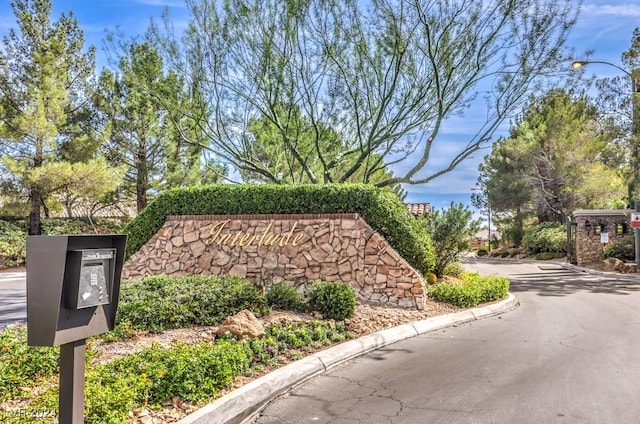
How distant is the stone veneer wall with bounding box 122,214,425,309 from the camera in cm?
942

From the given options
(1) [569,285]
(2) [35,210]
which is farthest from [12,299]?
(1) [569,285]

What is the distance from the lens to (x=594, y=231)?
21.7m

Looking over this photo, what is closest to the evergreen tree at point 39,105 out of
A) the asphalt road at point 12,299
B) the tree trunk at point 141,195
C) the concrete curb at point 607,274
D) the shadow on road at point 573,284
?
the tree trunk at point 141,195

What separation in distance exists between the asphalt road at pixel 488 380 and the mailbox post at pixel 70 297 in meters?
1.82

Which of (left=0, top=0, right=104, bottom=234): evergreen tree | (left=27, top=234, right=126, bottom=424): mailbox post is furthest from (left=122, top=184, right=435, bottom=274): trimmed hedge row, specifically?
(left=0, top=0, right=104, bottom=234): evergreen tree

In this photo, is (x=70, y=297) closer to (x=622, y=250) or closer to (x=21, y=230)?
(x=622, y=250)

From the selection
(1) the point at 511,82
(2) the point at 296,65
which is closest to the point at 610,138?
(1) the point at 511,82

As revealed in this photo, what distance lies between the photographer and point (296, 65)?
12.9m

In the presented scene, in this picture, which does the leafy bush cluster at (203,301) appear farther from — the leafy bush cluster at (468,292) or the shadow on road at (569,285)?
the shadow on road at (569,285)

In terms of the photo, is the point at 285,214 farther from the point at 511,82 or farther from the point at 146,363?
the point at 511,82

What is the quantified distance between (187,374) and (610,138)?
23.6 metres

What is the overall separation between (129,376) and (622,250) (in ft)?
71.8

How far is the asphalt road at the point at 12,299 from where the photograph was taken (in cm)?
850

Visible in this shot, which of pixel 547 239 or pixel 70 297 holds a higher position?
pixel 547 239
